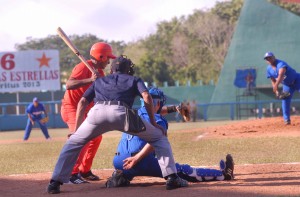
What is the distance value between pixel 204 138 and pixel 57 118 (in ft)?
82.4

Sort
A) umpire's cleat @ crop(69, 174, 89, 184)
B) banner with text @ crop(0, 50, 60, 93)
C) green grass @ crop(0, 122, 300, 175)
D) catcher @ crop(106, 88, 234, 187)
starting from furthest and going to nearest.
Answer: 1. banner with text @ crop(0, 50, 60, 93)
2. green grass @ crop(0, 122, 300, 175)
3. umpire's cleat @ crop(69, 174, 89, 184)
4. catcher @ crop(106, 88, 234, 187)

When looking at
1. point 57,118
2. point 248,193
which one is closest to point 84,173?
point 248,193

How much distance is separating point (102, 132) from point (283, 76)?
9431 mm

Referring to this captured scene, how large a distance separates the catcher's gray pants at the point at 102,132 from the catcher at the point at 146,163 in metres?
0.23

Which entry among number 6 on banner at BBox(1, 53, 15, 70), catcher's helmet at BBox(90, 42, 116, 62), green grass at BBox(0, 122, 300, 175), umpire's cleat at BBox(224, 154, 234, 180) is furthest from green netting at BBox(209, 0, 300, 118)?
umpire's cleat at BBox(224, 154, 234, 180)

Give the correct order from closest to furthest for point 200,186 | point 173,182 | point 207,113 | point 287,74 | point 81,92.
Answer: point 173,182 → point 200,186 → point 81,92 → point 287,74 → point 207,113

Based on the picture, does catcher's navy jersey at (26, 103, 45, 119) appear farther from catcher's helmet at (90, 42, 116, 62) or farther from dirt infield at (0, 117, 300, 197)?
catcher's helmet at (90, 42, 116, 62)

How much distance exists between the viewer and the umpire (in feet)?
24.1

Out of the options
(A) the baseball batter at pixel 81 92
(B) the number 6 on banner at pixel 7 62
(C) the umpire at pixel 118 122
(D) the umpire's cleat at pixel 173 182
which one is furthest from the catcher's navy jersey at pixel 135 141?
(B) the number 6 on banner at pixel 7 62

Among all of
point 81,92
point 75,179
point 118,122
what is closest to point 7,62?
point 81,92

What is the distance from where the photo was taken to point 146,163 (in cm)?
788

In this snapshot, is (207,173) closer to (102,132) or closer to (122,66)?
(102,132)

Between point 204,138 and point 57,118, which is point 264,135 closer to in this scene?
point 204,138

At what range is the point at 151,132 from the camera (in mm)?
7434
